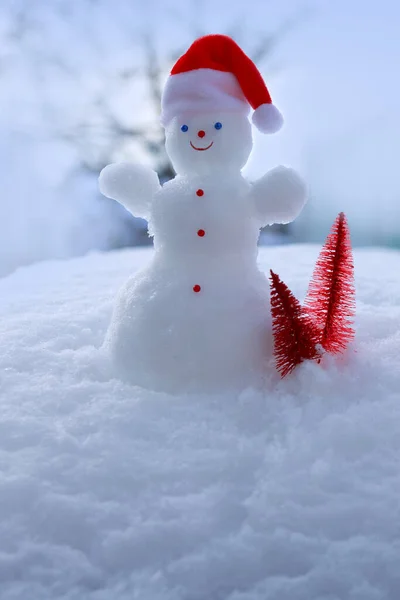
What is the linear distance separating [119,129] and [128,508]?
303 cm

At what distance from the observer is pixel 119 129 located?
336cm

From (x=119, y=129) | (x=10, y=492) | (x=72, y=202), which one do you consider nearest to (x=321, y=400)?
(x=10, y=492)

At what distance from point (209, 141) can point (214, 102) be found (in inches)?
2.5

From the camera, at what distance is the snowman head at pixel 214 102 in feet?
3.05

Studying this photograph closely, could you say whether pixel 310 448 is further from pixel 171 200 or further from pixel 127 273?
pixel 127 273

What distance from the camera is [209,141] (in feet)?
3.11

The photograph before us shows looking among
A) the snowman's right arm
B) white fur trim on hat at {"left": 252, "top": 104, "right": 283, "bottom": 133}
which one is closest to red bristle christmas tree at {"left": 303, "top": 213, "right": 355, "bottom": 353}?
white fur trim on hat at {"left": 252, "top": 104, "right": 283, "bottom": 133}

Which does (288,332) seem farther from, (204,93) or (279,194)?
(204,93)

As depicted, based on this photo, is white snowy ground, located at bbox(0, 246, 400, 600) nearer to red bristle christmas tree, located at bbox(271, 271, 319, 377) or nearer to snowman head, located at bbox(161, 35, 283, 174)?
red bristle christmas tree, located at bbox(271, 271, 319, 377)

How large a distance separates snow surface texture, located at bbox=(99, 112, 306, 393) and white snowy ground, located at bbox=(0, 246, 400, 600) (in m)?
0.06

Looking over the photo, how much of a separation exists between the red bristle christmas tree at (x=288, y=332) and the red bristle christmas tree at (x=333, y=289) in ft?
0.16

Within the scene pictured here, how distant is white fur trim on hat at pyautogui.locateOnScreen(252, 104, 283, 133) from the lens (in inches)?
36.9

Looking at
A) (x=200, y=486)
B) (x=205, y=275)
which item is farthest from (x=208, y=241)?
(x=200, y=486)

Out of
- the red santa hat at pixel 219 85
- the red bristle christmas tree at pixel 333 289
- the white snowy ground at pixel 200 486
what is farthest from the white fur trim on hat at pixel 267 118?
the white snowy ground at pixel 200 486
